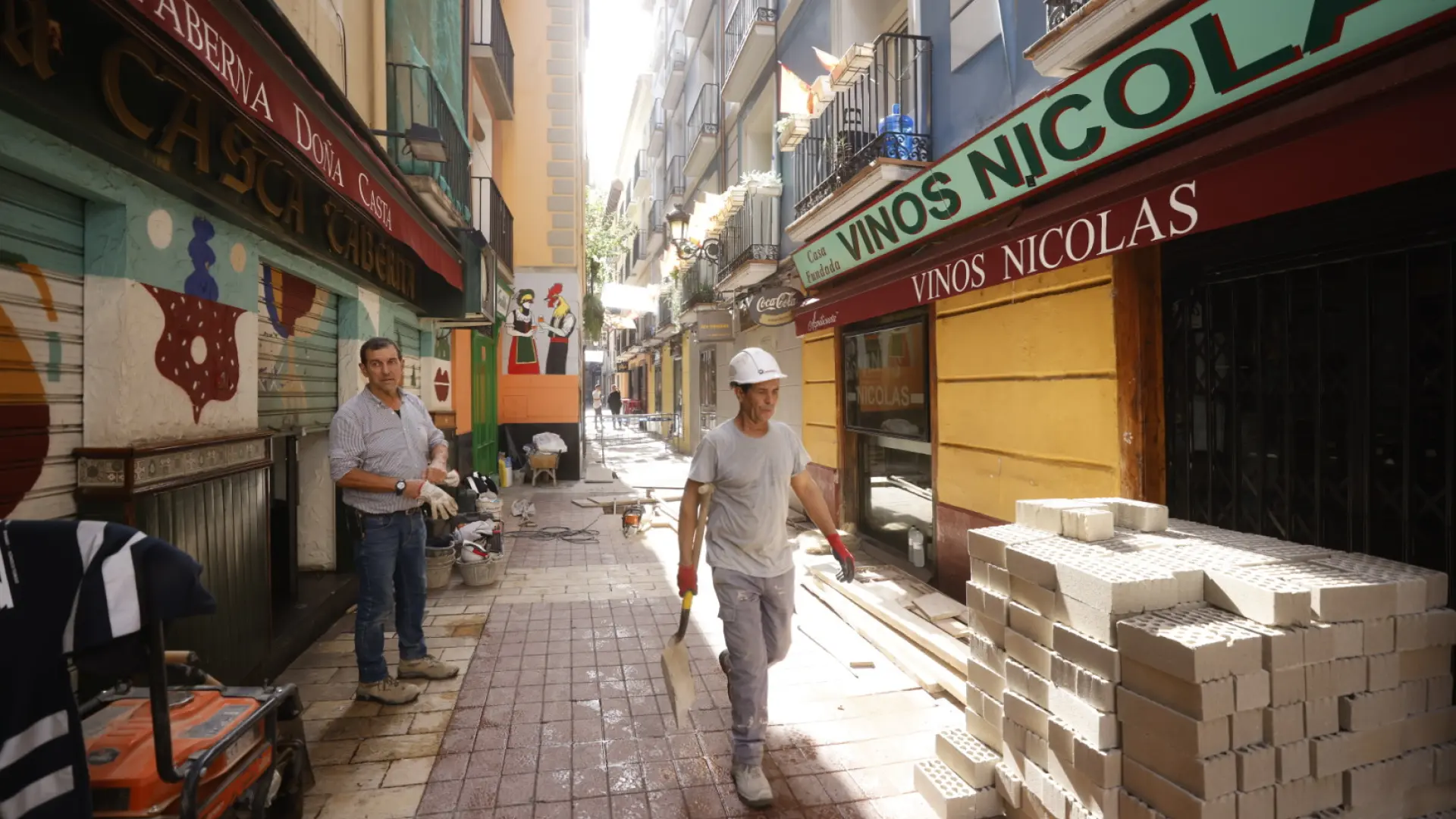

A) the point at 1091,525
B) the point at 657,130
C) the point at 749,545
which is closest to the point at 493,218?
the point at 749,545

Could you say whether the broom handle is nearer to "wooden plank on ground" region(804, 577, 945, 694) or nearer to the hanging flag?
"wooden plank on ground" region(804, 577, 945, 694)

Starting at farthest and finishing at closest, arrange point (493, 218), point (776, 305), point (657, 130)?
point (657, 130), point (493, 218), point (776, 305)

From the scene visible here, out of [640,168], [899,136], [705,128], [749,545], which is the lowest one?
[749,545]

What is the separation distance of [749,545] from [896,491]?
5.04 metres

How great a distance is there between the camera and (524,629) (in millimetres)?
5340

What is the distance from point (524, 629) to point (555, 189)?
1111cm

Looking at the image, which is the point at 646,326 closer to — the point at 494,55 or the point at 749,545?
the point at 494,55

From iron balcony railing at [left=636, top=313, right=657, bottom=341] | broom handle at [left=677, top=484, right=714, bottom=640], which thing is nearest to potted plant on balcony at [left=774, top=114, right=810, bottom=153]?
broom handle at [left=677, top=484, right=714, bottom=640]

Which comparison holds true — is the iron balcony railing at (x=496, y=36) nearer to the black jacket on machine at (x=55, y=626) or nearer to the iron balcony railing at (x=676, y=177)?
the iron balcony railing at (x=676, y=177)

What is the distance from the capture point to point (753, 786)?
3.07m

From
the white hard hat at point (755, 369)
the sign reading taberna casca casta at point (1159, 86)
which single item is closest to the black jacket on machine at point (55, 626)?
the white hard hat at point (755, 369)

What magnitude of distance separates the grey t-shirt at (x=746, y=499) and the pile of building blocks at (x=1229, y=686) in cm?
111

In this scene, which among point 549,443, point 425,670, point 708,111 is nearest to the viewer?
point 425,670

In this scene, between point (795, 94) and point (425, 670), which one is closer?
point (425, 670)
